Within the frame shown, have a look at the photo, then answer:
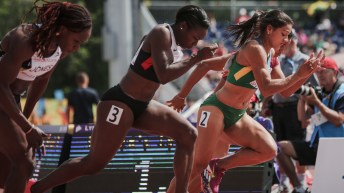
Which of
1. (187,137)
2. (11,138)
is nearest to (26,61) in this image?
(11,138)

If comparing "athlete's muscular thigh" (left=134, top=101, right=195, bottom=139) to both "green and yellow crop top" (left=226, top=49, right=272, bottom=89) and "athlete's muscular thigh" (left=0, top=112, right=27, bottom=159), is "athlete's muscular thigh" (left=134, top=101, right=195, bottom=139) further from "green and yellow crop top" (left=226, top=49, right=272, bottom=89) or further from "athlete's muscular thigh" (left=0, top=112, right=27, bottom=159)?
"athlete's muscular thigh" (left=0, top=112, right=27, bottom=159)

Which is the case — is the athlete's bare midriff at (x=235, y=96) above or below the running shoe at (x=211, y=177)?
above

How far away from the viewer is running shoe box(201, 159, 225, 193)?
26.0 ft

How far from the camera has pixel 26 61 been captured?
7.16 metres

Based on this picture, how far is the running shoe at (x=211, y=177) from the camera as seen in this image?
26.0 ft

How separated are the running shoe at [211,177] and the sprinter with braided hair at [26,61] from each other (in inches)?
62.0

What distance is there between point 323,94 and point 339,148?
1942mm

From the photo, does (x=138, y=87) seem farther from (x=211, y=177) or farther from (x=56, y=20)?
(x=211, y=177)

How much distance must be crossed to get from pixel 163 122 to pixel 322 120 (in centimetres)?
320

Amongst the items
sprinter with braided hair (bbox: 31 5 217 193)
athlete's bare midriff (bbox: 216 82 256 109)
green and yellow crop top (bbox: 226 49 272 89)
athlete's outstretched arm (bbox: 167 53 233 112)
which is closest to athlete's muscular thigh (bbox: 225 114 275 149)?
athlete's bare midriff (bbox: 216 82 256 109)

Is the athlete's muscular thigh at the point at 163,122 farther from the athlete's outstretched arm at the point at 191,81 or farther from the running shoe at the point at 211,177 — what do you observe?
the athlete's outstretched arm at the point at 191,81

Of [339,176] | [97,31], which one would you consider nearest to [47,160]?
[339,176]

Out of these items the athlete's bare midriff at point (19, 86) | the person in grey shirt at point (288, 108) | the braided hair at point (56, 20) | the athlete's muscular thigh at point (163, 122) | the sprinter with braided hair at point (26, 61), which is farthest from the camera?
the person in grey shirt at point (288, 108)

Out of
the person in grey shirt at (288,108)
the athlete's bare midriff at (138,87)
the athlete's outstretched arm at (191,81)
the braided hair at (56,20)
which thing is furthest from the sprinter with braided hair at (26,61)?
the person in grey shirt at (288,108)
